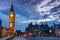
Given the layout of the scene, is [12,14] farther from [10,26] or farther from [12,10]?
[10,26]

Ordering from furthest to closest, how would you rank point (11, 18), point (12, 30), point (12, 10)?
point (12, 10)
point (11, 18)
point (12, 30)

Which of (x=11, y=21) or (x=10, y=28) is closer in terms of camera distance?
(x=10, y=28)

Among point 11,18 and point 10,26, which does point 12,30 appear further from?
point 11,18

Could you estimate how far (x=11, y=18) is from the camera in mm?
134125

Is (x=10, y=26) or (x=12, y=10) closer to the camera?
(x=10, y=26)

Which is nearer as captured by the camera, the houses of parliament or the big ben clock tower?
the houses of parliament

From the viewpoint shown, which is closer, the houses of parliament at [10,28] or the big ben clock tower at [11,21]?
the houses of parliament at [10,28]

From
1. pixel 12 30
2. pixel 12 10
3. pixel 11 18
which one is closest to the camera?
pixel 12 30

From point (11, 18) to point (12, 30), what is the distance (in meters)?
12.9

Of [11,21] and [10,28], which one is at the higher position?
[11,21]

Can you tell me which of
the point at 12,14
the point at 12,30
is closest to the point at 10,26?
the point at 12,30

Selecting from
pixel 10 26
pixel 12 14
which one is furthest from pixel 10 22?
pixel 12 14

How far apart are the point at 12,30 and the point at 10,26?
12.0 feet

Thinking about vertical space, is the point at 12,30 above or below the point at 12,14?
below
